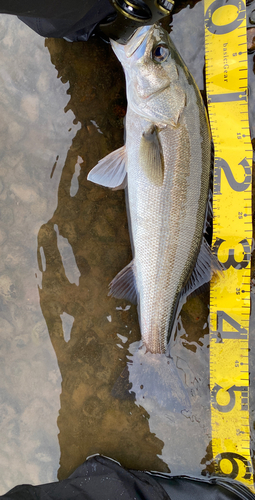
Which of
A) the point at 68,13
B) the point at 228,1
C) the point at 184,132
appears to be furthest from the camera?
the point at 228,1

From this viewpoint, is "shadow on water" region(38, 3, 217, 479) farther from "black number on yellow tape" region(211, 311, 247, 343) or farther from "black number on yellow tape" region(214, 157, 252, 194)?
"black number on yellow tape" region(214, 157, 252, 194)

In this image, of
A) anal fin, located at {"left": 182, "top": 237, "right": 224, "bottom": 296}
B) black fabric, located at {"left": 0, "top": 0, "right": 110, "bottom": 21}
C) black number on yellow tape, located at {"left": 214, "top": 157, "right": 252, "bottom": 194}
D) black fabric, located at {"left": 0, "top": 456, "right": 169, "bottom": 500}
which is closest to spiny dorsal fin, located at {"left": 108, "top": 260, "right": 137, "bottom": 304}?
anal fin, located at {"left": 182, "top": 237, "right": 224, "bottom": 296}

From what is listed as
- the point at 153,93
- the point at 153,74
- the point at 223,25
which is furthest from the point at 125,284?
the point at 223,25

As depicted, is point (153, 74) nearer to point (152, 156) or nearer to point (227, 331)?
point (152, 156)

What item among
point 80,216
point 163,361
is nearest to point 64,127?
point 80,216

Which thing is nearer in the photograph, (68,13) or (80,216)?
(68,13)

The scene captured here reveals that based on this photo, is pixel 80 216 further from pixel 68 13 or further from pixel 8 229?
pixel 68 13

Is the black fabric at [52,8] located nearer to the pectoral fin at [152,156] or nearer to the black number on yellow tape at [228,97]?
the pectoral fin at [152,156]
